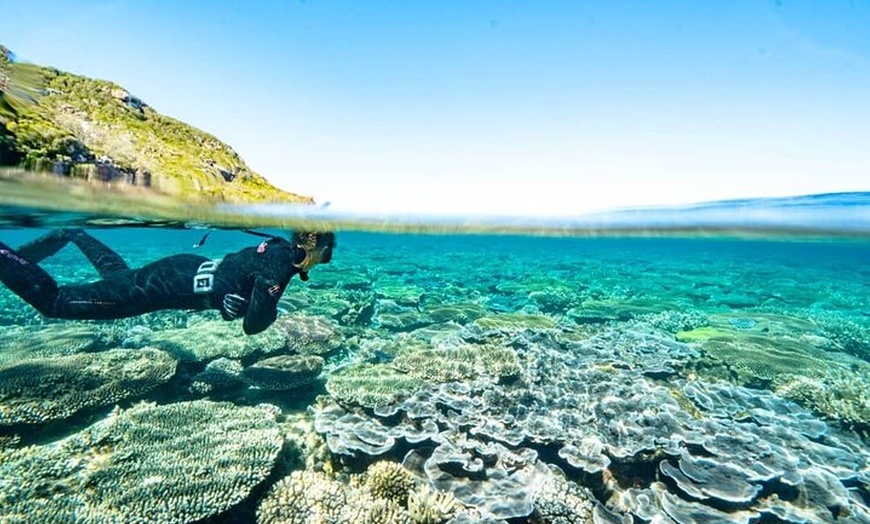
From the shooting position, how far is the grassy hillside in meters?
5.78

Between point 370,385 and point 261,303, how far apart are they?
217 centimetres

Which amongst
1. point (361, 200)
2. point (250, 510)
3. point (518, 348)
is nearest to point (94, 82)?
point (361, 200)

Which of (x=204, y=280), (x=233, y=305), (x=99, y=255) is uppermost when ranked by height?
(x=99, y=255)

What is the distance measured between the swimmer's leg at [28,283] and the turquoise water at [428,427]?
3.26ft

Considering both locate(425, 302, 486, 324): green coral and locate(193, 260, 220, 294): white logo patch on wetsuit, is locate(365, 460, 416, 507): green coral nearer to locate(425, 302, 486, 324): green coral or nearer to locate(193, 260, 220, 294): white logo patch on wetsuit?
locate(193, 260, 220, 294): white logo patch on wetsuit

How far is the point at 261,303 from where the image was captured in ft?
19.1

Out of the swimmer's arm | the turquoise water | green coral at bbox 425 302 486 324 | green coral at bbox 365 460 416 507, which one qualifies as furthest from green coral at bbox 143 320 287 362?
green coral at bbox 425 302 486 324

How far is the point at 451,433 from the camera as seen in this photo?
5.52 meters

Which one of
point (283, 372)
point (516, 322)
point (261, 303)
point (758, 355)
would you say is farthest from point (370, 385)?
point (758, 355)

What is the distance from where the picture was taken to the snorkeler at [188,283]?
6.05 meters

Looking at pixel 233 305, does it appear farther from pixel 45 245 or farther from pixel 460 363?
pixel 45 245

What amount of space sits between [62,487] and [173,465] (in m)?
0.97

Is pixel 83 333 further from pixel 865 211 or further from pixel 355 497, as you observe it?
pixel 865 211

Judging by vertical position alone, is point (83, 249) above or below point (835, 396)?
above
